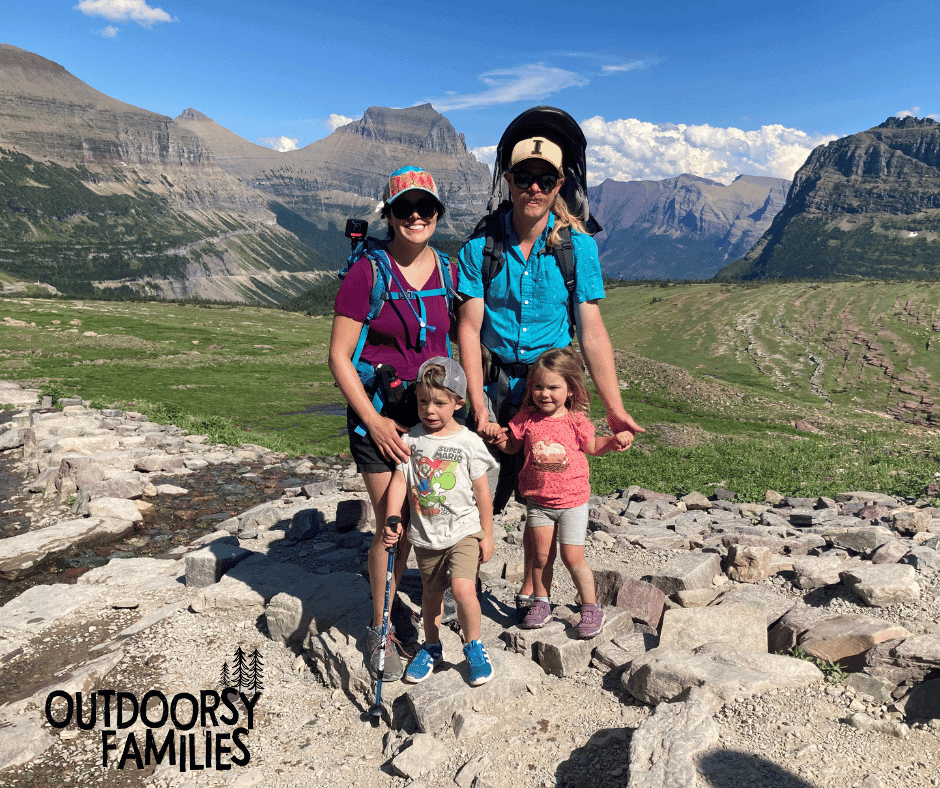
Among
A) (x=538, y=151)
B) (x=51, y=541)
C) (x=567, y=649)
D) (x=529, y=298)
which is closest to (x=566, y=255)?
(x=529, y=298)

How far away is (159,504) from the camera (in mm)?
12859

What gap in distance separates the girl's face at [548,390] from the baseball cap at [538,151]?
69.0 inches

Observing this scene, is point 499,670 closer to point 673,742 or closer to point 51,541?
point 673,742

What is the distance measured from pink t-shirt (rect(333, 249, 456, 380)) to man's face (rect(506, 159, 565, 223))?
814mm

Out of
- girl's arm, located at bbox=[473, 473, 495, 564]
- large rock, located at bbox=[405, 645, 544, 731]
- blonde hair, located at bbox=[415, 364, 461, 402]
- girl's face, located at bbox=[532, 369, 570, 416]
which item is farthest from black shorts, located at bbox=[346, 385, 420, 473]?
large rock, located at bbox=[405, 645, 544, 731]

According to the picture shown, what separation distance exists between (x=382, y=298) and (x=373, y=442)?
1250 millimetres

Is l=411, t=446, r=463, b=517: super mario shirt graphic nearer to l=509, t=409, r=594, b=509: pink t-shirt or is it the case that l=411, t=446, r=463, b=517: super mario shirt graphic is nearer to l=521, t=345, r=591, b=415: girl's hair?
l=509, t=409, r=594, b=509: pink t-shirt

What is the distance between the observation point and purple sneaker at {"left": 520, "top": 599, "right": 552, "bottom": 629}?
5914 millimetres

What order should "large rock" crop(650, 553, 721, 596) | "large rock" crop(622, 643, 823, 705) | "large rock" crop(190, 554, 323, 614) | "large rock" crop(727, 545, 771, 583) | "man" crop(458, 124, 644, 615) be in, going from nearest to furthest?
"large rock" crop(622, 643, 823, 705)
"man" crop(458, 124, 644, 615)
"large rock" crop(650, 553, 721, 596)
"large rock" crop(727, 545, 771, 583)
"large rock" crop(190, 554, 323, 614)

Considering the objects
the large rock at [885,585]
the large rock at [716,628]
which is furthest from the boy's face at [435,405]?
the large rock at [885,585]

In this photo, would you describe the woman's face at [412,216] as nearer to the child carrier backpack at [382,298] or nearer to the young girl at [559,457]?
Result: the child carrier backpack at [382,298]

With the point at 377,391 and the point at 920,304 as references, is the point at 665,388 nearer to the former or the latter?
the point at 377,391

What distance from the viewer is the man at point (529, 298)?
5.03 metres

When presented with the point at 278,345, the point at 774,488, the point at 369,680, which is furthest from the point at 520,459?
the point at 278,345
